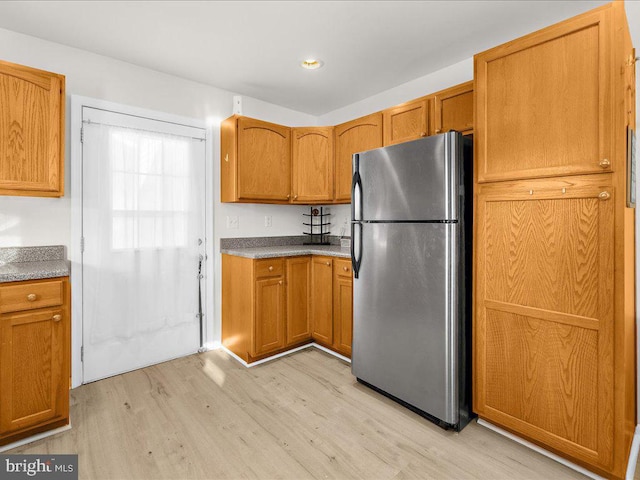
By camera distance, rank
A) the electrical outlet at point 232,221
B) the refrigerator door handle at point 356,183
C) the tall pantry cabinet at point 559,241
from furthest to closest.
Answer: the electrical outlet at point 232,221, the refrigerator door handle at point 356,183, the tall pantry cabinet at point 559,241

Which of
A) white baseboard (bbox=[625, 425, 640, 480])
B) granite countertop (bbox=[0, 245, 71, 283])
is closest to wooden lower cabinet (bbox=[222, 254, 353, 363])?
granite countertop (bbox=[0, 245, 71, 283])

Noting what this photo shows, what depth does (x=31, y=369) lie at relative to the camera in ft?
5.84

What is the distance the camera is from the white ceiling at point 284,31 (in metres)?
1.96

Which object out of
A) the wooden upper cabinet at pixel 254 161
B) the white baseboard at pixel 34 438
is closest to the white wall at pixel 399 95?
the wooden upper cabinet at pixel 254 161

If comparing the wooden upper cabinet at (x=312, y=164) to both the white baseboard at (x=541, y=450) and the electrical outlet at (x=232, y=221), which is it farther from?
the white baseboard at (x=541, y=450)

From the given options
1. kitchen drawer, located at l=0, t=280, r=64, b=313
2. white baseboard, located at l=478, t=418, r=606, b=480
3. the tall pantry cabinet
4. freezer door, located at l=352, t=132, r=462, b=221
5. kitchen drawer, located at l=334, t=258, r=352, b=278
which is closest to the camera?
the tall pantry cabinet

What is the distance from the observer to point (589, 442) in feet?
4.97

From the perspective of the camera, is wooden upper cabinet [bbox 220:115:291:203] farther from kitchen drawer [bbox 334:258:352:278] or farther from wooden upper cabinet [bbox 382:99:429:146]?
wooden upper cabinet [bbox 382:99:429:146]

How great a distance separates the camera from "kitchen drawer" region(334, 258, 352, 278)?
275cm

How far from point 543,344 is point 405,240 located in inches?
34.8

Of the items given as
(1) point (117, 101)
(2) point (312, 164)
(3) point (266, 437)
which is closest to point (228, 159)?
(2) point (312, 164)

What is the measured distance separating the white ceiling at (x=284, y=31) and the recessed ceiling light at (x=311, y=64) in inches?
2.1

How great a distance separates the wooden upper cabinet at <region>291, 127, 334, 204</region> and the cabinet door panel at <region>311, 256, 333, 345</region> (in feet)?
2.24

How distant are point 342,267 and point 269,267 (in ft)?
2.07
